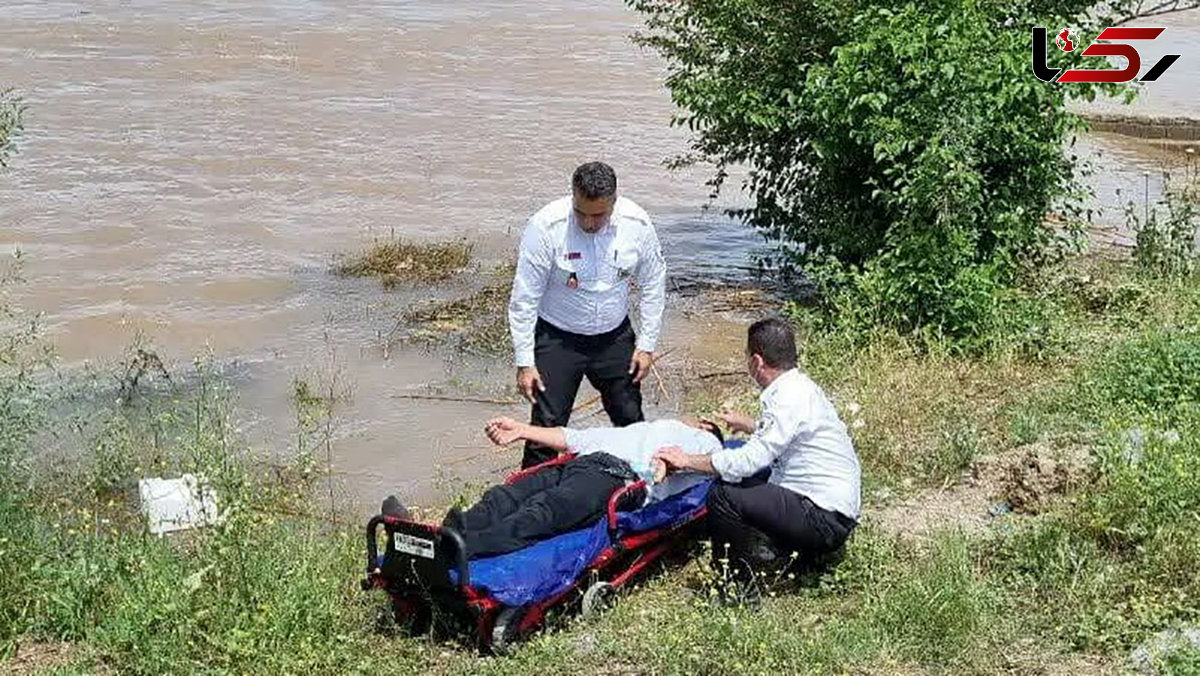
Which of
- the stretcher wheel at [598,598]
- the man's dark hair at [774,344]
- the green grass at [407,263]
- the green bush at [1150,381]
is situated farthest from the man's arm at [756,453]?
the green grass at [407,263]

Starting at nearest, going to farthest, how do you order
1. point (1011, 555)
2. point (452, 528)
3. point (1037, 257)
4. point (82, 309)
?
1. point (452, 528)
2. point (1011, 555)
3. point (1037, 257)
4. point (82, 309)

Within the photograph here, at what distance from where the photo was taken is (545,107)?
65.0ft

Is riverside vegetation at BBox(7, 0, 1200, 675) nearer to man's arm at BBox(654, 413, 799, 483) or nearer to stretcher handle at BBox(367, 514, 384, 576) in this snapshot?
stretcher handle at BBox(367, 514, 384, 576)

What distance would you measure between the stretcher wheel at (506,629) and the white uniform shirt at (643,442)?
40.9 inches

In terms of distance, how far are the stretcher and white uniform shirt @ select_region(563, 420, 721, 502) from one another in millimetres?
325

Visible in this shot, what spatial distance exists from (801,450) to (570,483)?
0.92m

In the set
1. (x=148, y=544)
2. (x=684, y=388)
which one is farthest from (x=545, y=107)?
(x=148, y=544)

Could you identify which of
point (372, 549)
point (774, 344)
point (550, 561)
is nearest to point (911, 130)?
point (774, 344)

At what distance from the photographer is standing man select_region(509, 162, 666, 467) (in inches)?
245

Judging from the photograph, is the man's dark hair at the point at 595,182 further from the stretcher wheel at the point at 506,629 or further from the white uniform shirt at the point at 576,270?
the stretcher wheel at the point at 506,629

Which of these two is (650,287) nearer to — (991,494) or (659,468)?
(659,468)

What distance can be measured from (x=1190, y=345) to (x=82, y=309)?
8.18 meters

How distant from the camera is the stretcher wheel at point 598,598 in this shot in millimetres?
5383

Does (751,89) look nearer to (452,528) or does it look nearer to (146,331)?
(146,331)
